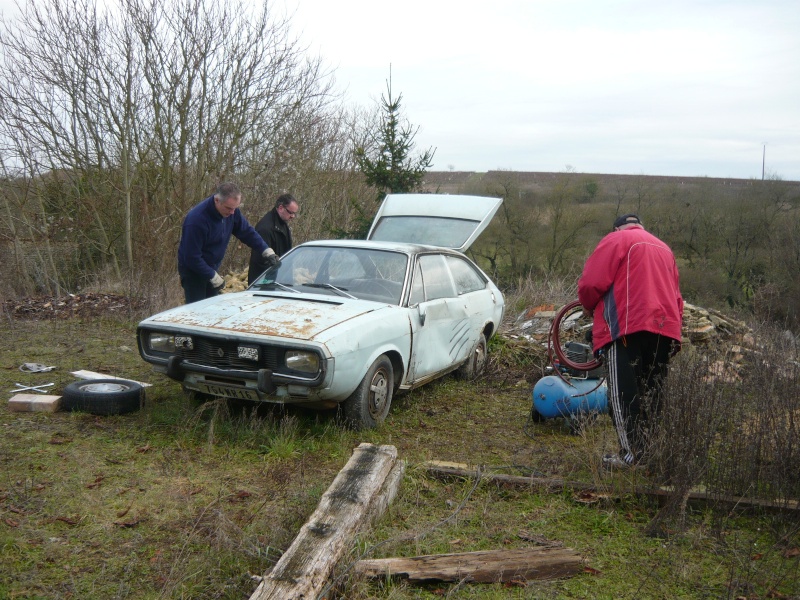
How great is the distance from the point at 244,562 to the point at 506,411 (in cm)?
407

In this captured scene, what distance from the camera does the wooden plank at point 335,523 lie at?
2.97 metres

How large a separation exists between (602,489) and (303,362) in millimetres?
2192

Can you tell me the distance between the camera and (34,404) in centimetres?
590

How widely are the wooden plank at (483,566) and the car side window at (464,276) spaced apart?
162 inches

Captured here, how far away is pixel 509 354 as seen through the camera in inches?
354

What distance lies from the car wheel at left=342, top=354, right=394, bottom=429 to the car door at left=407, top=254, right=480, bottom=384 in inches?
16.9

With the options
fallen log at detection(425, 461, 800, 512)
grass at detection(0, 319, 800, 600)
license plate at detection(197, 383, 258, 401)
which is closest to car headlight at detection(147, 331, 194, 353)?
license plate at detection(197, 383, 258, 401)

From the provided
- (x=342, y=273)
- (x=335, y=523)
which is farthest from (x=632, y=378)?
(x=342, y=273)

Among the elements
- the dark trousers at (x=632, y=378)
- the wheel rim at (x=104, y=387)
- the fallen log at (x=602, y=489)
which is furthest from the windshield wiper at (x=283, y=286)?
the dark trousers at (x=632, y=378)

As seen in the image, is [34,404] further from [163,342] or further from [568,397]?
[568,397]

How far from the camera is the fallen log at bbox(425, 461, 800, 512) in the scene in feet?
14.0

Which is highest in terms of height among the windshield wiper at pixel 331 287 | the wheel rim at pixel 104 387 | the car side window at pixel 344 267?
the car side window at pixel 344 267

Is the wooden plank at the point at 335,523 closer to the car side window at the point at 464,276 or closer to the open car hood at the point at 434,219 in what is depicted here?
the car side window at the point at 464,276

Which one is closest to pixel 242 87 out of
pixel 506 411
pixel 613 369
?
pixel 506 411
